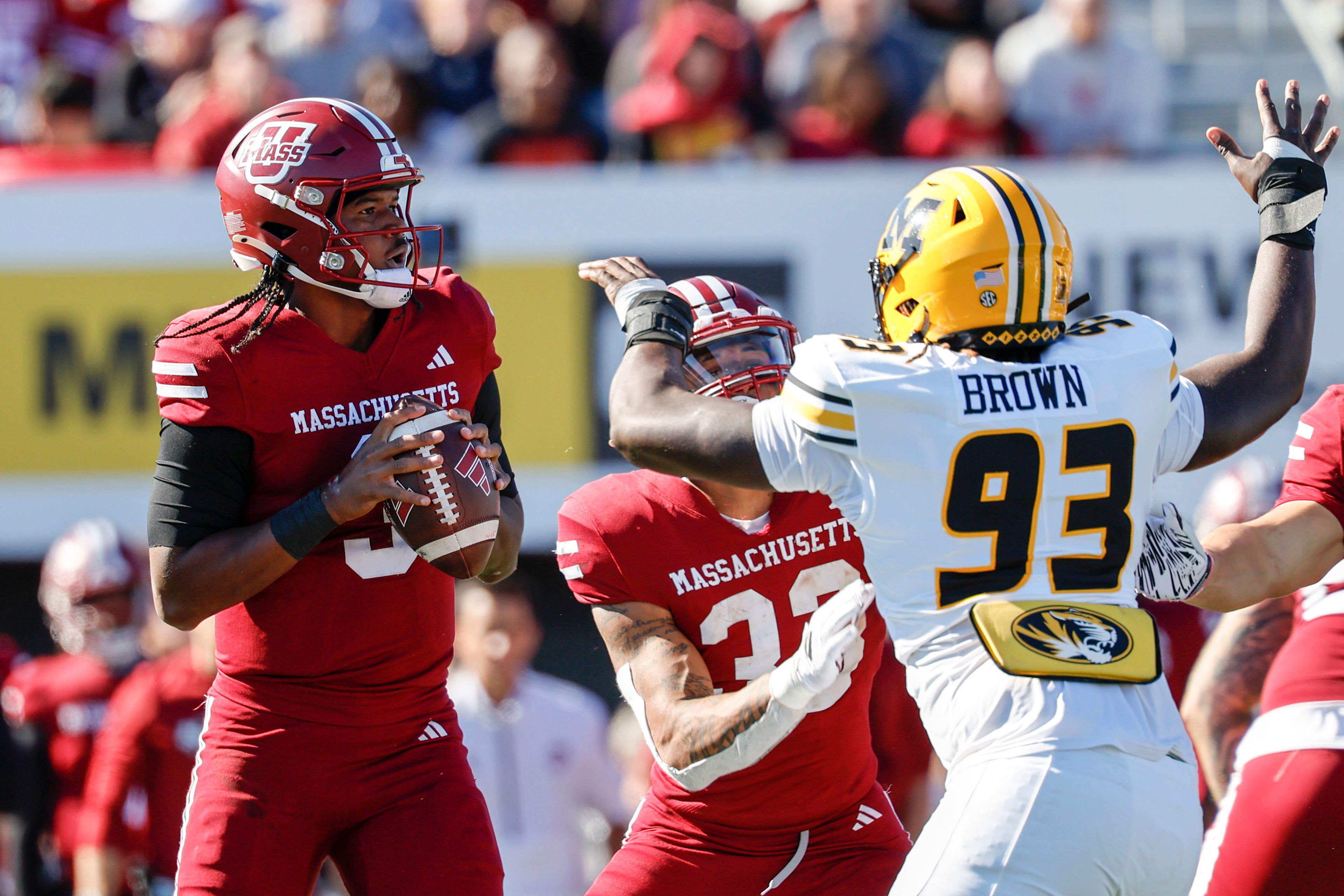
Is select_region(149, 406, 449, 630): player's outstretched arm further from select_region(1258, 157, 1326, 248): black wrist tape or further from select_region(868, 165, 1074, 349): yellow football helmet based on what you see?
select_region(1258, 157, 1326, 248): black wrist tape

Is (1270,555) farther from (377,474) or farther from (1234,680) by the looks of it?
(377,474)

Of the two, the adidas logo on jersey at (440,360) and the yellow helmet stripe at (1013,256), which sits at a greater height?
the yellow helmet stripe at (1013,256)

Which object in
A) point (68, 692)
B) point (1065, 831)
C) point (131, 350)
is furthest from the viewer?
point (131, 350)

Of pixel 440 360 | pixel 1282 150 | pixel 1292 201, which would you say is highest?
pixel 1282 150

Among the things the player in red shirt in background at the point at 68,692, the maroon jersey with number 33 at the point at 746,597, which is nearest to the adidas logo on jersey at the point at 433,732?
the maroon jersey with number 33 at the point at 746,597

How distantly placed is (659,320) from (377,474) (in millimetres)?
617

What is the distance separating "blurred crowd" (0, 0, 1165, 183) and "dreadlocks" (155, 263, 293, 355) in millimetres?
4296

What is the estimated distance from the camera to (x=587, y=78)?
816 centimetres

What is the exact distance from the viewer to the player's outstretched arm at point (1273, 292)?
2.77 metres

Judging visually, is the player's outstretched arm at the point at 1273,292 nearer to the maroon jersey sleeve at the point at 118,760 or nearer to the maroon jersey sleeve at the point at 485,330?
the maroon jersey sleeve at the point at 485,330

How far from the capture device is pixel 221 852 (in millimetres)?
2959

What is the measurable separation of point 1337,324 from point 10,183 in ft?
19.7

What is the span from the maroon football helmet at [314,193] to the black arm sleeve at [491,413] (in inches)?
11.9

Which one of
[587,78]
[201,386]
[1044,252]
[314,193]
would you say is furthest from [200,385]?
[587,78]
